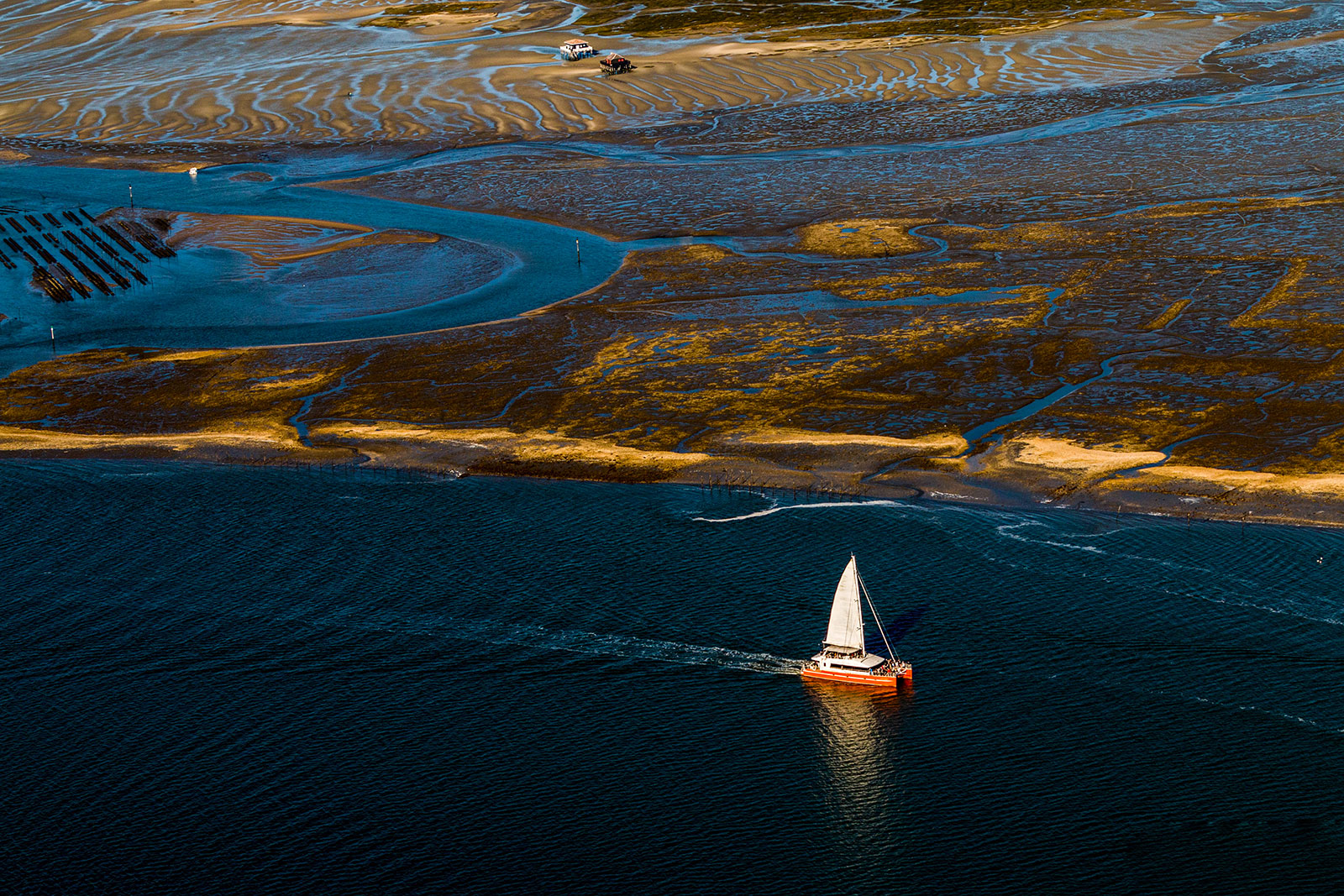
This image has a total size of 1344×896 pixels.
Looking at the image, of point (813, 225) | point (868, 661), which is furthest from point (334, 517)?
point (813, 225)

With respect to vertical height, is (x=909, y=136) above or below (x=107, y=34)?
below

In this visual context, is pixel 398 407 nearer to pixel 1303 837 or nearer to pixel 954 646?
pixel 954 646

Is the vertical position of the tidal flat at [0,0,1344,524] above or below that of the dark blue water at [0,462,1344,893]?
above

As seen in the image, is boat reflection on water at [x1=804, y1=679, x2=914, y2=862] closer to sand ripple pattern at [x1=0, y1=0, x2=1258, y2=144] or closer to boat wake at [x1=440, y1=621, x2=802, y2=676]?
boat wake at [x1=440, y1=621, x2=802, y2=676]

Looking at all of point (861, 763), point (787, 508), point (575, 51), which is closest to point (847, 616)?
point (861, 763)

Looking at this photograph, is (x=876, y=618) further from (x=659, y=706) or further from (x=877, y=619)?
(x=659, y=706)

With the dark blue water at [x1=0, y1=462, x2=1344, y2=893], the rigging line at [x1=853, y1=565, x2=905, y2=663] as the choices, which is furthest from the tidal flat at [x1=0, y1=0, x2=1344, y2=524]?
the rigging line at [x1=853, y1=565, x2=905, y2=663]
